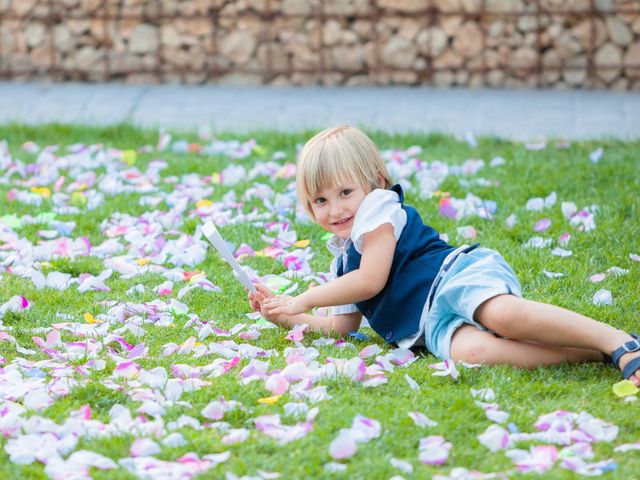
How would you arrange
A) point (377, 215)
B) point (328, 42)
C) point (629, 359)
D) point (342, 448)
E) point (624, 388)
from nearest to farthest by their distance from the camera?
point (342, 448)
point (624, 388)
point (629, 359)
point (377, 215)
point (328, 42)

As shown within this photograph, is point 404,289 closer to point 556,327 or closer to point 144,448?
point 556,327

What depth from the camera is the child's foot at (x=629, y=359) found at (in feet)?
10.2

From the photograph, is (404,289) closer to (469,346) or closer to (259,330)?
(469,346)

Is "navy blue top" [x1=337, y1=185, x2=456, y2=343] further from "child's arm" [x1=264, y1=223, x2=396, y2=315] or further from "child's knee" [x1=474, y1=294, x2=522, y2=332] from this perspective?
"child's knee" [x1=474, y1=294, x2=522, y2=332]

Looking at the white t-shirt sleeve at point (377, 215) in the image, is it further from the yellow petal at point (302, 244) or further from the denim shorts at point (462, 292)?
the yellow petal at point (302, 244)

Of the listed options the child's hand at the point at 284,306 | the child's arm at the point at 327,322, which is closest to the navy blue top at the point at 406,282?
the child's arm at the point at 327,322

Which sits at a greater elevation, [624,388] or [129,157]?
[624,388]

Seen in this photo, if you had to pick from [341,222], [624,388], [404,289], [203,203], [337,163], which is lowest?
[203,203]

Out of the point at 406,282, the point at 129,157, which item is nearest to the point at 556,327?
the point at 406,282

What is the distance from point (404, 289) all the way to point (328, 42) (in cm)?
569

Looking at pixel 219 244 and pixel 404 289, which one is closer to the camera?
pixel 219 244

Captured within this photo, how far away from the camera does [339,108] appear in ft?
26.5

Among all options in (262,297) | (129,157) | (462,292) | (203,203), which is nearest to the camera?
(462,292)

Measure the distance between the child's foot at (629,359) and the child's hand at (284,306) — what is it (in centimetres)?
95
